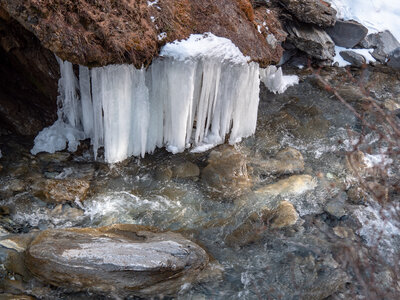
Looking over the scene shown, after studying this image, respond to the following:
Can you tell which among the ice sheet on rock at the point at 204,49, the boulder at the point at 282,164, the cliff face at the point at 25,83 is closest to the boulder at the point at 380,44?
the boulder at the point at 282,164

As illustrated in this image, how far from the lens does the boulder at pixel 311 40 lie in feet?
27.3

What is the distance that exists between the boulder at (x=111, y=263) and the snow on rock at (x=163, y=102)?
1.59 metres

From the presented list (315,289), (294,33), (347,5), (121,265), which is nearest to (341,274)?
(315,289)

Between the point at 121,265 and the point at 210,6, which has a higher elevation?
the point at 210,6

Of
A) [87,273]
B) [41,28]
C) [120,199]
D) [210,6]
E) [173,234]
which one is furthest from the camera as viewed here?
[210,6]

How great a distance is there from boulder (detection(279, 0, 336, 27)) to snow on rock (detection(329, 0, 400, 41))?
→ 0.98 meters

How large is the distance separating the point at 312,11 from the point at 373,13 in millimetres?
2965

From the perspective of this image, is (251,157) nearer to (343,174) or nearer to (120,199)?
(343,174)

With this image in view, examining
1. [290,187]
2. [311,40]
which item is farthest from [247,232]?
[311,40]

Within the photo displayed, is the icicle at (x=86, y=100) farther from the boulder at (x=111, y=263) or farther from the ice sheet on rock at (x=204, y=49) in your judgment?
the boulder at (x=111, y=263)

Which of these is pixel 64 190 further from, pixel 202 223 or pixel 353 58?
pixel 353 58

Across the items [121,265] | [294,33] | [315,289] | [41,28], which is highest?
[41,28]

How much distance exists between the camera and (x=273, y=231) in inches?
196

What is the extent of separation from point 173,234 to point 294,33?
520 centimetres
